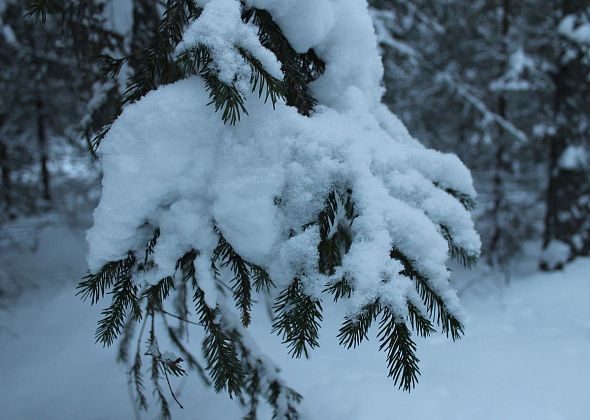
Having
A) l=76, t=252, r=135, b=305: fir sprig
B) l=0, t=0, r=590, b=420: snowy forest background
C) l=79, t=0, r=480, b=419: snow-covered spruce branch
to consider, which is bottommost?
l=76, t=252, r=135, b=305: fir sprig

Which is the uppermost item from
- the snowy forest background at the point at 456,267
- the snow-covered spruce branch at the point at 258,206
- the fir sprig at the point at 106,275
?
the snowy forest background at the point at 456,267

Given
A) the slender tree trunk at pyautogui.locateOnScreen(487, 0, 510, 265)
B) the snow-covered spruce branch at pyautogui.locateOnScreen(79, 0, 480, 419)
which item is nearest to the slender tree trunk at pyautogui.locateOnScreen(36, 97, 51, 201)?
Result: the snow-covered spruce branch at pyautogui.locateOnScreen(79, 0, 480, 419)

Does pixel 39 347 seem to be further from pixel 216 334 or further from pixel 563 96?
pixel 563 96

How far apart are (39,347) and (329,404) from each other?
3.58 meters

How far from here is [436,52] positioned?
10.9 metres

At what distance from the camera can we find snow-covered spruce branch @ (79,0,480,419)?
128cm

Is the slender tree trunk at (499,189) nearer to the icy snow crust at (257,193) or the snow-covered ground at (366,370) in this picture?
the snow-covered ground at (366,370)

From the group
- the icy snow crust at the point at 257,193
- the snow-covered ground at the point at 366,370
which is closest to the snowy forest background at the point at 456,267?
the snow-covered ground at the point at 366,370

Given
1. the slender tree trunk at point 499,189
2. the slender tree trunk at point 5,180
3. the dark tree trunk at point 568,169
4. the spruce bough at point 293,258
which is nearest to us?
the spruce bough at point 293,258

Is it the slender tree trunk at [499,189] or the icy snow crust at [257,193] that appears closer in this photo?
the icy snow crust at [257,193]

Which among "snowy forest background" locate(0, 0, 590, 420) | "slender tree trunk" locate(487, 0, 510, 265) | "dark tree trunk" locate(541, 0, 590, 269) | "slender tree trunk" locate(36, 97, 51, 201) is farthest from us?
"slender tree trunk" locate(36, 97, 51, 201)

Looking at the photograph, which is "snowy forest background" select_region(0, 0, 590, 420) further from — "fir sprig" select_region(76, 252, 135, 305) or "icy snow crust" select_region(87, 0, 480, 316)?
"fir sprig" select_region(76, 252, 135, 305)

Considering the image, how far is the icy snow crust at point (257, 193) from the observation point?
1304 millimetres

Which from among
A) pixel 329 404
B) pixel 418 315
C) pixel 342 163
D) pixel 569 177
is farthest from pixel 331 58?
pixel 569 177
